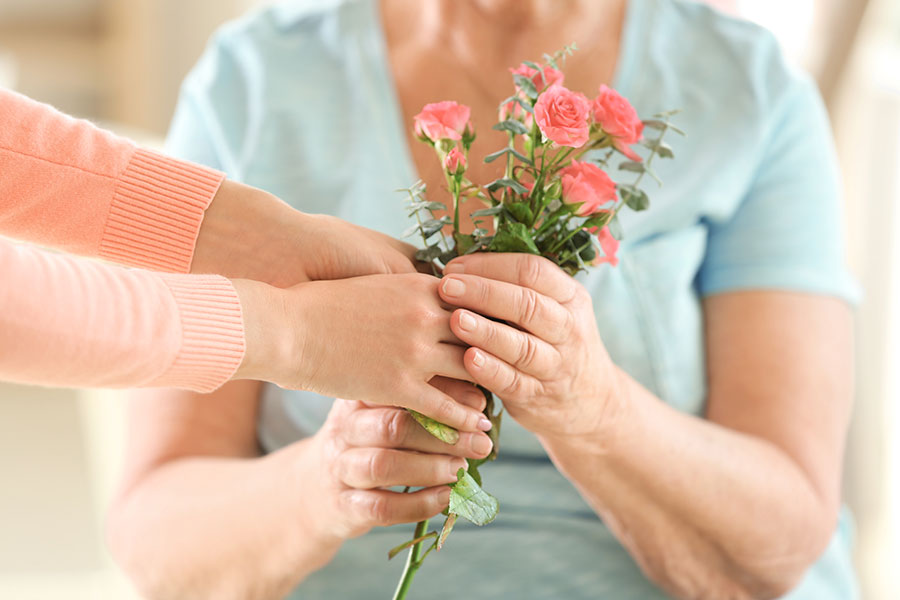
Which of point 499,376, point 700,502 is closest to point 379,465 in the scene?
point 499,376

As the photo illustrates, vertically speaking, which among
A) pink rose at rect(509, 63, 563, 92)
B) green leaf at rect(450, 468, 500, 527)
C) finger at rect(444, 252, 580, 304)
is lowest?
green leaf at rect(450, 468, 500, 527)

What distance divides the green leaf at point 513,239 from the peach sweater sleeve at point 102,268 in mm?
190

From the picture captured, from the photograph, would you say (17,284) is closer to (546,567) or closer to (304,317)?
(304,317)

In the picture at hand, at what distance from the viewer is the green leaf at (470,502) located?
564 millimetres

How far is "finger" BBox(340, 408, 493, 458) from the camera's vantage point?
2.06ft

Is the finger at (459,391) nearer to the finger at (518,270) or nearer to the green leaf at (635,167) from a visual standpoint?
the finger at (518,270)

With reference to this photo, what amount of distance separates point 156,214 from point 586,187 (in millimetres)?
279

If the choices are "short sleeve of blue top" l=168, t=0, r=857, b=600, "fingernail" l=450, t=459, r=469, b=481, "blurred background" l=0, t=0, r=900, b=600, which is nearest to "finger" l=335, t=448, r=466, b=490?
"fingernail" l=450, t=459, r=469, b=481

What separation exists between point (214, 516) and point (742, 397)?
0.52m

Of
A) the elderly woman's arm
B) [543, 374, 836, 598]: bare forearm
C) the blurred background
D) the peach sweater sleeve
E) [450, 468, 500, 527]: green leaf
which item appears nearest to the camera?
the peach sweater sleeve

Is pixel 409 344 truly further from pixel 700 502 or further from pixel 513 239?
pixel 700 502

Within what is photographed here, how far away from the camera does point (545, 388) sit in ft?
2.16

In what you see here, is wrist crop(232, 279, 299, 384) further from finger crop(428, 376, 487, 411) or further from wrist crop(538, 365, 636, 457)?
wrist crop(538, 365, 636, 457)

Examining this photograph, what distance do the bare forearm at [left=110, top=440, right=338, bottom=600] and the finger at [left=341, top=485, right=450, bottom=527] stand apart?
0.27ft
